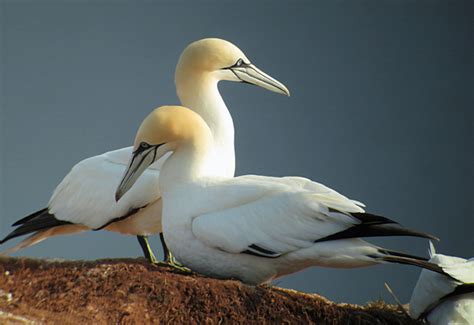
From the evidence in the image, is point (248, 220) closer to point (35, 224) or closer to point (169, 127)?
point (169, 127)

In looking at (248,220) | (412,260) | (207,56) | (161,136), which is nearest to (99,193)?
(161,136)

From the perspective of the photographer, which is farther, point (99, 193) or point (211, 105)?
point (211, 105)

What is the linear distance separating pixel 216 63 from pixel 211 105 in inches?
12.8

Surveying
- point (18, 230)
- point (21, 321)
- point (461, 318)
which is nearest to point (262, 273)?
point (461, 318)

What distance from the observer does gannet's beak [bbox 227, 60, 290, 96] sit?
7211 mm

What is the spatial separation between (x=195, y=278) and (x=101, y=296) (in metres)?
0.61

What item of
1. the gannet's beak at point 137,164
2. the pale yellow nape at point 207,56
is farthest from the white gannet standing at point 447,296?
the pale yellow nape at point 207,56

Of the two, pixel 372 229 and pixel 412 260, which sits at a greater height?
pixel 372 229

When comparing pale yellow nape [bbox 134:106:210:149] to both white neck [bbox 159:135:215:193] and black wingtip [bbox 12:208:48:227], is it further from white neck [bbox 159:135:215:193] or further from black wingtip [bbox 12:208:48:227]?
black wingtip [bbox 12:208:48:227]

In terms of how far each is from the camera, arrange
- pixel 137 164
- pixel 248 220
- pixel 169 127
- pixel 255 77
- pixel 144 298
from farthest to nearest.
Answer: pixel 255 77
pixel 137 164
pixel 169 127
pixel 248 220
pixel 144 298

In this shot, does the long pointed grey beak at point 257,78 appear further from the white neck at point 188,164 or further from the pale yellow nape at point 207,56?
the white neck at point 188,164

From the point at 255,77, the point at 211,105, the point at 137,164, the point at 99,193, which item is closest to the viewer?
the point at 137,164

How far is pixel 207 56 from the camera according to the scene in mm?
7016

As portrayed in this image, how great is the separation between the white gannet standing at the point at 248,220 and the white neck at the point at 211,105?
881mm
